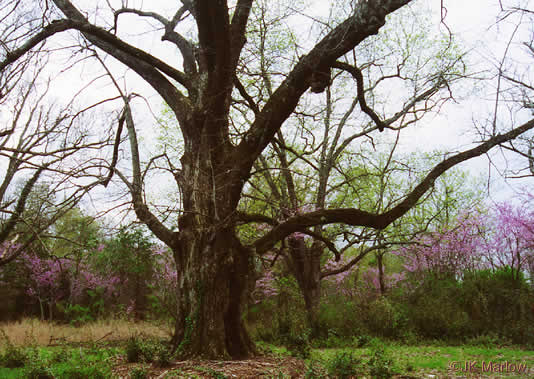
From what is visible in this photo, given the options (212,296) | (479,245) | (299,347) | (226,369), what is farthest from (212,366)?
(479,245)

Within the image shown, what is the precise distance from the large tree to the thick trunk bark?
0.01m

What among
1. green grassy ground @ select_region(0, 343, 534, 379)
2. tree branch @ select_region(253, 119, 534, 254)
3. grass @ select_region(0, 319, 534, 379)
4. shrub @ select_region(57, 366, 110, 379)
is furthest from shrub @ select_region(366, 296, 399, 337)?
shrub @ select_region(57, 366, 110, 379)

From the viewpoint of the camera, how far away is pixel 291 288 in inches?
550

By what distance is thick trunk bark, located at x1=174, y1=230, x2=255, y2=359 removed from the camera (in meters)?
5.48

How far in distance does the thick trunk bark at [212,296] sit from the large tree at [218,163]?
0.01 meters

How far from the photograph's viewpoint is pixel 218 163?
20.6 feet

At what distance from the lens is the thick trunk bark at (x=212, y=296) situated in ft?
18.0

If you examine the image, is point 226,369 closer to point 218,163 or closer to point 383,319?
point 218,163

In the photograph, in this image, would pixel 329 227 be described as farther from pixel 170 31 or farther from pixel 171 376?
pixel 171 376

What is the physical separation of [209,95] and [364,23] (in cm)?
256

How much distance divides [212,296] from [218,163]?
6.80 feet

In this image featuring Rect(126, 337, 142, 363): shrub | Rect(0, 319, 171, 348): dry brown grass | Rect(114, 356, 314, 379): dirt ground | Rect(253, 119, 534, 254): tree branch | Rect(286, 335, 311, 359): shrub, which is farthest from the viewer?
Rect(0, 319, 171, 348): dry brown grass

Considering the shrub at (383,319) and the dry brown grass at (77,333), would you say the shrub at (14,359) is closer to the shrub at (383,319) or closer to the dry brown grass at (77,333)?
the dry brown grass at (77,333)

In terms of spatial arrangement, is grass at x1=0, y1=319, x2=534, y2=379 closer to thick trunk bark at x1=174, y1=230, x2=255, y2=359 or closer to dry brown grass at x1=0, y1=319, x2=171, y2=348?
dry brown grass at x1=0, y1=319, x2=171, y2=348
